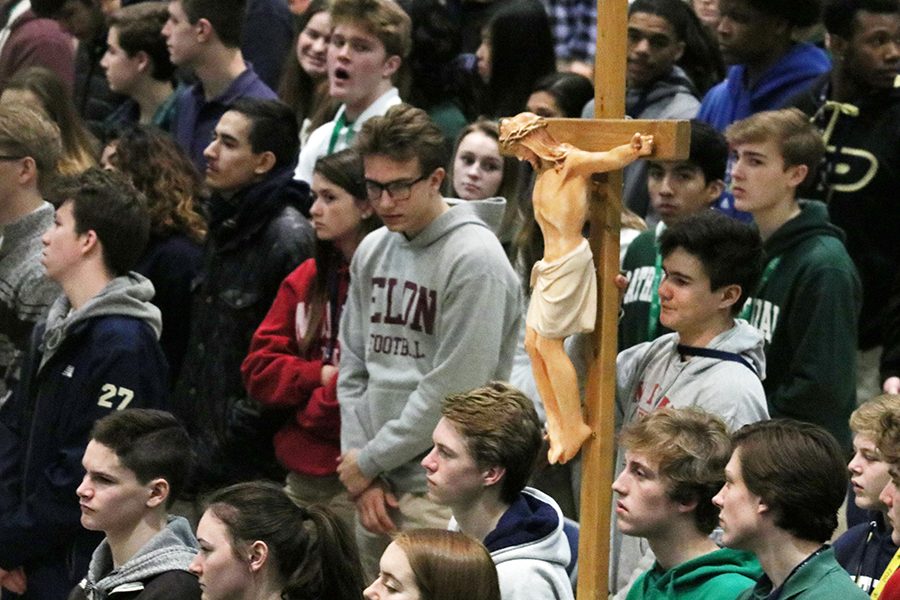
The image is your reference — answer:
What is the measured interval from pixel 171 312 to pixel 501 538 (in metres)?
2.75

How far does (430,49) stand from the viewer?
8477 millimetres

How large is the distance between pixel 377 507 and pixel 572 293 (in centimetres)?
194

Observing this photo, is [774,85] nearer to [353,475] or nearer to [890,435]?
[353,475]

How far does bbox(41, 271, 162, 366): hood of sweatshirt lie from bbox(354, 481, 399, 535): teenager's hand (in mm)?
861

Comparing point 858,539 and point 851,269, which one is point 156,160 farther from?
point 858,539

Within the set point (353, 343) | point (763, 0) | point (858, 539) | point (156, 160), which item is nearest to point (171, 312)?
point (156, 160)

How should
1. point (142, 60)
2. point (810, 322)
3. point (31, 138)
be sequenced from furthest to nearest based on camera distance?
point (142, 60) → point (31, 138) → point (810, 322)

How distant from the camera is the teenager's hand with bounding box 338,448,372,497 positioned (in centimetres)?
623

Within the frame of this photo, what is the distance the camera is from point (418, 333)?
618 centimetres

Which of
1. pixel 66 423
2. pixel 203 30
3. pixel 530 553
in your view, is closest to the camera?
pixel 530 553

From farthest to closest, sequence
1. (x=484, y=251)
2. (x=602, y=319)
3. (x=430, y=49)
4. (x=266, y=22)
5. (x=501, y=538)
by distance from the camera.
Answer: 1. (x=266, y=22)
2. (x=430, y=49)
3. (x=484, y=251)
4. (x=501, y=538)
5. (x=602, y=319)

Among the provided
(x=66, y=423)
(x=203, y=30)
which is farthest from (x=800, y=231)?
(x=203, y=30)

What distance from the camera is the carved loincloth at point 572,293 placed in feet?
14.7

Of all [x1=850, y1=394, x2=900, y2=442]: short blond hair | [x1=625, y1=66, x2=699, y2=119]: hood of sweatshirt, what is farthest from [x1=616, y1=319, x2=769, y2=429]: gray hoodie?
[x1=625, y1=66, x2=699, y2=119]: hood of sweatshirt
